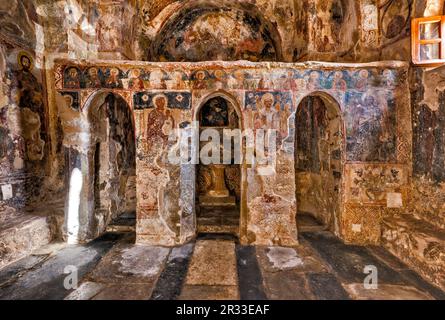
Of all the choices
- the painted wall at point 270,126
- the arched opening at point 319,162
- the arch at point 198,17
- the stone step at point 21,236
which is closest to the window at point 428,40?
the painted wall at point 270,126

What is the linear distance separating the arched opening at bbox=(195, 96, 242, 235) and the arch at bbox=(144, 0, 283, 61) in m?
1.52

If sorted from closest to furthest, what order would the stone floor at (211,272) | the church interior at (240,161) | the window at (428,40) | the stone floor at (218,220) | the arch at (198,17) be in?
the stone floor at (211,272) → the church interior at (240,161) → the window at (428,40) → the stone floor at (218,220) → the arch at (198,17)

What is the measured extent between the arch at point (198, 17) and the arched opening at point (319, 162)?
6.01 ft

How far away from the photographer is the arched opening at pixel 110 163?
14.8ft

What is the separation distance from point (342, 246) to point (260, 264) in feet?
5.16

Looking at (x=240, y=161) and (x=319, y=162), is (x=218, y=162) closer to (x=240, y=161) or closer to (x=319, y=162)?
(x=240, y=161)

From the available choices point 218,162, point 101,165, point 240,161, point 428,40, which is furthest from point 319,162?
point 101,165

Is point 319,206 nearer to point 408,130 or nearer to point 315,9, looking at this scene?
point 408,130

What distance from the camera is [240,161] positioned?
170 inches

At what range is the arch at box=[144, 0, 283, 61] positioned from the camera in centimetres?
566

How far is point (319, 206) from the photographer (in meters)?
5.29

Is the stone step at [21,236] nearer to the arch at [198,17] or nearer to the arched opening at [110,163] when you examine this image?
the arched opening at [110,163]
